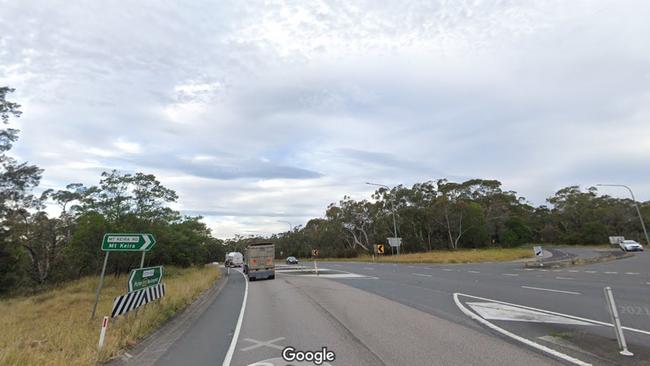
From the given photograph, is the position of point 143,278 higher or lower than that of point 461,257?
lower

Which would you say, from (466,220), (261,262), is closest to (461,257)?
(261,262)

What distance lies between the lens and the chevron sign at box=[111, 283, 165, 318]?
10.8 meters

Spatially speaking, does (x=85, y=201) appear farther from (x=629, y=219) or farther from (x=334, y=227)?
(x=629, y=219)

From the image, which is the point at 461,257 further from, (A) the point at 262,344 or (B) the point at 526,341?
(A) the point at 262,344

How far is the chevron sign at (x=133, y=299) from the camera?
10.8m

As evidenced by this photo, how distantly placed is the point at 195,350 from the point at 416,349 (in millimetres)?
4501

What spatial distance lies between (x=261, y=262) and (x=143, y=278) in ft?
69.8

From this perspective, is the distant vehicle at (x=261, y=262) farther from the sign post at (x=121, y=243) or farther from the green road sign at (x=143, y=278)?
the sign post at (x=121, y=243)

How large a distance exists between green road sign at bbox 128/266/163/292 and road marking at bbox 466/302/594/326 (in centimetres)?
977

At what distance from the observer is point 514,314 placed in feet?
34.8

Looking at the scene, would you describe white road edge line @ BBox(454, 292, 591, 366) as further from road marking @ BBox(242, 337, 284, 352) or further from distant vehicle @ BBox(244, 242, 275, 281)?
distant vehicle @ BBox(244, 242, 275, 281)

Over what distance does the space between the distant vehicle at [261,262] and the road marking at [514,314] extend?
76.9 ft

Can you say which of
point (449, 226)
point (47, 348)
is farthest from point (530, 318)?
point (449, 226)

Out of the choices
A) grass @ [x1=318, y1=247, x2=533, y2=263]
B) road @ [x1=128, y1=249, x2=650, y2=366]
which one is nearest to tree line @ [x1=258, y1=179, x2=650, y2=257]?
grass @ [x1=318, y1=247, x2=533, y2=263]
